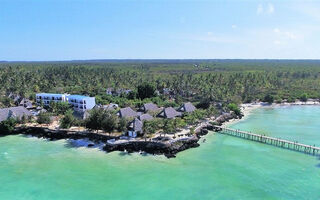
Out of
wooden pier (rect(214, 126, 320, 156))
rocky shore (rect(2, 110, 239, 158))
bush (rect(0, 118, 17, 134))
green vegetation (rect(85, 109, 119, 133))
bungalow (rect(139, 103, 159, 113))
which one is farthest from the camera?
bungalow (rect(139, 103, 159, 113))

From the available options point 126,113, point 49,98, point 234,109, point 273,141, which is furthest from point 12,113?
point 273,141

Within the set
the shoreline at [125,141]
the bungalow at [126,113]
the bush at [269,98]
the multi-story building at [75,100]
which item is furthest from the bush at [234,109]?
the multi-story building at [75,100]

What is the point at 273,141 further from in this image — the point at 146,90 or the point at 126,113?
the point at 146,90

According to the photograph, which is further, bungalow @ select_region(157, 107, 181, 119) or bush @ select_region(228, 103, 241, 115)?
bush @ select_region(228, 103, 241, 115)

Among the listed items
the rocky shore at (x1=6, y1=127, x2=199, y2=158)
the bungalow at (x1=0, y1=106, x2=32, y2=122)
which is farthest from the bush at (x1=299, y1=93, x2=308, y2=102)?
the bungalow at (x1=0, y1=106, x2=32, y2=122)

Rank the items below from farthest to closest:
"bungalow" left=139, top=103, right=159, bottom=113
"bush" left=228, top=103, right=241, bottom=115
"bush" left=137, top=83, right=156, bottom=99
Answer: "bush" left=137, top=83, right=156, bottom=99 → "bush" left=228, top=103, right=241, bottom=115 → "bungalow" left=139, top=103, right=159, bottom=113

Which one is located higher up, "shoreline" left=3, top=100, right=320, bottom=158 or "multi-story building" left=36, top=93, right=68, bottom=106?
"multi-story building" left=36, top=93, right=68, bottom=106

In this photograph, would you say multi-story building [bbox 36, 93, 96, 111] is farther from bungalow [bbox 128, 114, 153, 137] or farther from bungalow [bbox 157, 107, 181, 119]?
bungalow [bbox 128, 114, 153, 137]
